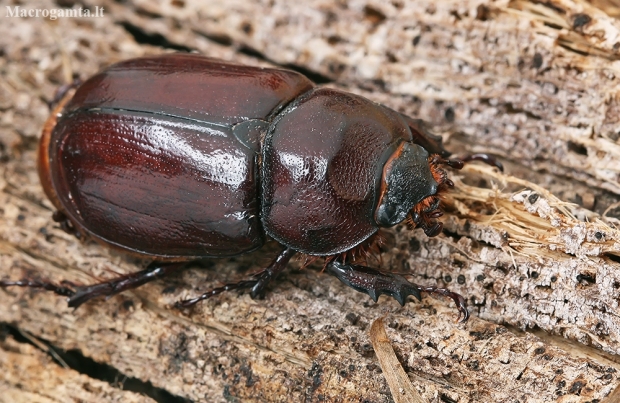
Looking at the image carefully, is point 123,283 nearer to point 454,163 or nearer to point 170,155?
point 170,155

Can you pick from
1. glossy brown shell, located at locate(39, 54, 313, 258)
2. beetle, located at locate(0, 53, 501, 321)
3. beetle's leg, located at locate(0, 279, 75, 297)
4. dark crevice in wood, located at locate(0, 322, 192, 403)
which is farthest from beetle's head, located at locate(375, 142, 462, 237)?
beetle's leg, located at locate(0, 279, 75, 297)

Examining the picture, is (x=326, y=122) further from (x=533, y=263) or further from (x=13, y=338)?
(x=13, y=338)

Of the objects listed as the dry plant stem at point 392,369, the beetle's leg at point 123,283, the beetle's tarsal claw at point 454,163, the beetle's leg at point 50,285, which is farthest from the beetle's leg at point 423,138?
the beetle's leg at point 50,285

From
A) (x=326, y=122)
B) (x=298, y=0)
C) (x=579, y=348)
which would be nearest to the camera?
(x=579, y=348)

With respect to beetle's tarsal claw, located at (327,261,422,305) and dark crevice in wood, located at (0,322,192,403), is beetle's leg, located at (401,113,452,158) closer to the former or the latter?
beetle's tarsal claw, located at (327,261,422,305)

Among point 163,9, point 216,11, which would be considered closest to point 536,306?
point 216,11

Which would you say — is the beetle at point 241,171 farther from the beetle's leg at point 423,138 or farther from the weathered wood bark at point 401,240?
the weathered wood bark at point 401,240
